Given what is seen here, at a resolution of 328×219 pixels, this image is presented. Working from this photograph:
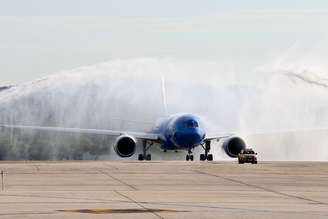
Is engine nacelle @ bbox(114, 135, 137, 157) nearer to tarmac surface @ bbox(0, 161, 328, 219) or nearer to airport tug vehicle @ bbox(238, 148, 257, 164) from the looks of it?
airport tug vehicle @ bbox(238, 148, 257, 164)

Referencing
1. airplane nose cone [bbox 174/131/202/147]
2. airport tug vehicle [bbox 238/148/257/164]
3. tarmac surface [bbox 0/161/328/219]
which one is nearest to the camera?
tarmac surface [bbox 0/161/328/219]

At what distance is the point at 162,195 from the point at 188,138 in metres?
47.6

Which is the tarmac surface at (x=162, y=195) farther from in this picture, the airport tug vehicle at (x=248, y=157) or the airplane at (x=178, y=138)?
the airplane at (x=178, y=138)

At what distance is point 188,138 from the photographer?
7875 centimetres

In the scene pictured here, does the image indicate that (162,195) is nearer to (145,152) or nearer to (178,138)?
(178,138)

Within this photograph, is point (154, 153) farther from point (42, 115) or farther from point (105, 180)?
point (105, 180)

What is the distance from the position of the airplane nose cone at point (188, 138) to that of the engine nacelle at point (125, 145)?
11.0 ft

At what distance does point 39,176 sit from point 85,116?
57710 mm

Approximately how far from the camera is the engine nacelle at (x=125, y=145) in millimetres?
80250

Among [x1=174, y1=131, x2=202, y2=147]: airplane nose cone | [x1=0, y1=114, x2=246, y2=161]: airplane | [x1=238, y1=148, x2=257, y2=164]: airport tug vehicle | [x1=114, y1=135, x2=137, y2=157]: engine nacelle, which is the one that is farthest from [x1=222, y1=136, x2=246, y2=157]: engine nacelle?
[x1=238, y1=148, x2=257, y2=164]: airport tug vehicle

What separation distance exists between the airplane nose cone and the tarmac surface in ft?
108

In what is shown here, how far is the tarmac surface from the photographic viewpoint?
24.8 meters

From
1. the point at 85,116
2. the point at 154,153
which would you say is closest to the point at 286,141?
the point at 154,153

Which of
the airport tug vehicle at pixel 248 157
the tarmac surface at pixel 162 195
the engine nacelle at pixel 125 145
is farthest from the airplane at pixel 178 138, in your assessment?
the tarmac surface at pixel 162 195
